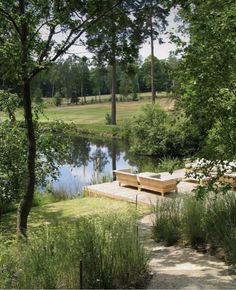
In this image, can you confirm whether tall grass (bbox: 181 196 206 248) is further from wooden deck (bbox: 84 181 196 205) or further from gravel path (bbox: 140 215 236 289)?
wooden deck (bbox: 84 181 196 205)

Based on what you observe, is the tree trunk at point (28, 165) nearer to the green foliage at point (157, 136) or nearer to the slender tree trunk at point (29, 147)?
the slender tree trunk at point (29, 147)

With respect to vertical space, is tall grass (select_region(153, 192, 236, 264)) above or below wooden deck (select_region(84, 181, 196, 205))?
above

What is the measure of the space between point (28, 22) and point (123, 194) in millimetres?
7596

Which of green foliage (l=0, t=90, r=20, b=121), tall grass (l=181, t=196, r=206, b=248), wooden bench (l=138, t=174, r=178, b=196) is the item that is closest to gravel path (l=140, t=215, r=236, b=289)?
tall grass (l=181, t=196, r=206, b=248)

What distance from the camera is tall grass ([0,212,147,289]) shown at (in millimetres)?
5297

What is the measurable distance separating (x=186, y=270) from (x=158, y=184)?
692 centimetres

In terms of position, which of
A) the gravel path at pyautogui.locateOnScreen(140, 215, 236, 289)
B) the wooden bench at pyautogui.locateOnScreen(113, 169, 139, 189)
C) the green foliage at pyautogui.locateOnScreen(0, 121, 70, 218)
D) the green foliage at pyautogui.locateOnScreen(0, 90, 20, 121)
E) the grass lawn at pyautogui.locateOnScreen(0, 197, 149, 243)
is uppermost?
the green foliage at pyautogui.locateOnScreen(0, 90, 20, 121)

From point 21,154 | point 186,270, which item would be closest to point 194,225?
point 186,270

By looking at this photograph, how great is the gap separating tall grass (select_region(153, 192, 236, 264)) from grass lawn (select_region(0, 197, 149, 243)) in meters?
2.39

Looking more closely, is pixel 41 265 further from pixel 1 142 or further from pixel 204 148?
pixel 1 142

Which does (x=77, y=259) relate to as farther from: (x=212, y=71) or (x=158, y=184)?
(x=158, y=184)

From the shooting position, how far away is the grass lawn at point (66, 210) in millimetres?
10983

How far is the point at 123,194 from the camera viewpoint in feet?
44.5

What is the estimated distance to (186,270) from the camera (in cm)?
642
